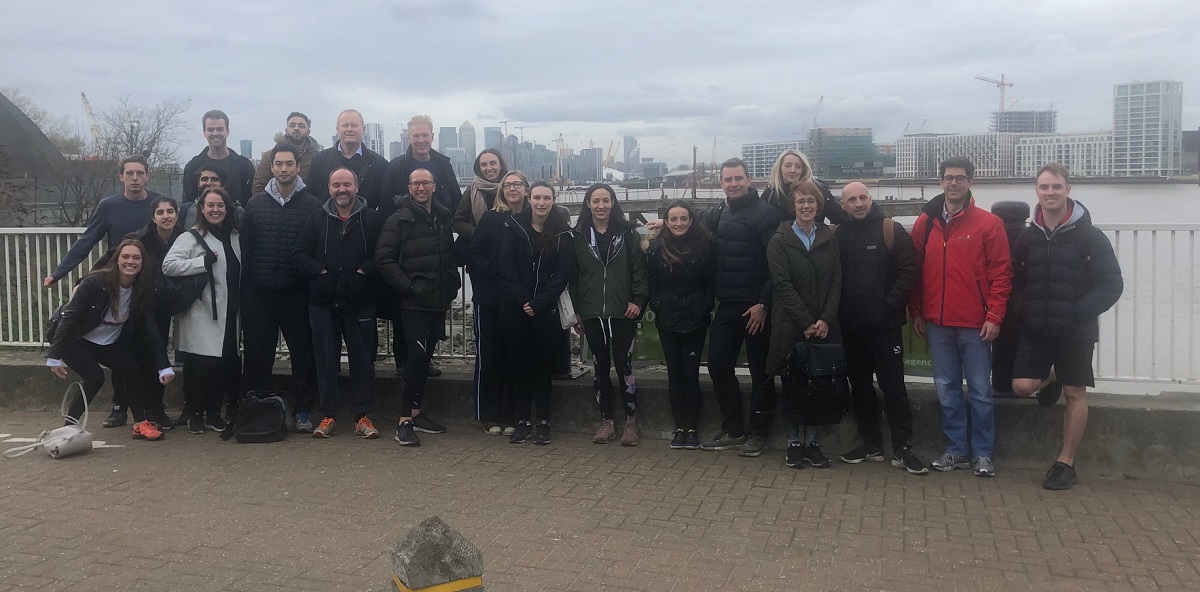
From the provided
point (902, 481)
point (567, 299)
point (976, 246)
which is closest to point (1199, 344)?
point (976, 246)

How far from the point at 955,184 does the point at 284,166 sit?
4.70 metres

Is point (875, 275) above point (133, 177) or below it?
below

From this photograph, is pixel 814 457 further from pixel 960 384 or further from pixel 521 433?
pixel 521 433

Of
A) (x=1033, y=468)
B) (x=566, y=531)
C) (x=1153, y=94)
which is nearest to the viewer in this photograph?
(x=566, y=531)

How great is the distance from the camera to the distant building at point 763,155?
6980mm

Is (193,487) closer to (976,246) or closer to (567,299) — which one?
(567,299)

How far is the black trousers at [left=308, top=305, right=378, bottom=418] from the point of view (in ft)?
24.2

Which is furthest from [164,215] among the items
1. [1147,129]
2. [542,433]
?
[1147,129]

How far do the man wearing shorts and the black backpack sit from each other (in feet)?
16.8

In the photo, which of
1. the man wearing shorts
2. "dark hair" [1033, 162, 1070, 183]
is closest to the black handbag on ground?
the man wearing shorts

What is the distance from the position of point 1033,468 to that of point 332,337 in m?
5.02

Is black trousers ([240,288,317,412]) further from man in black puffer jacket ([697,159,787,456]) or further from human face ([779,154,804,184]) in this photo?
human face ([779,154,804,184])

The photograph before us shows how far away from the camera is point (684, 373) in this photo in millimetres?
7027

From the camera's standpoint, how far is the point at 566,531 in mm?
5242
